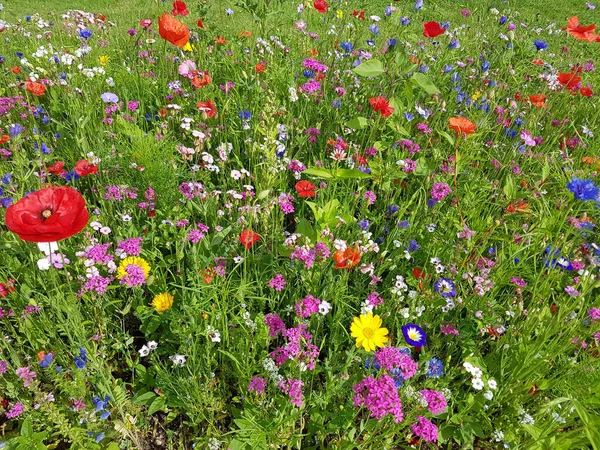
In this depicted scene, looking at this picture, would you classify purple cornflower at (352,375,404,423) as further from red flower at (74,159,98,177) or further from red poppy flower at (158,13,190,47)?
red poppy flower at (158,13,190,47)

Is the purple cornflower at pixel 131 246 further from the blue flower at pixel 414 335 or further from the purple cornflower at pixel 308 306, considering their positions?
the blue flower at pixel 414 335

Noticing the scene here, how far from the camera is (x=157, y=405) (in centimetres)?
177

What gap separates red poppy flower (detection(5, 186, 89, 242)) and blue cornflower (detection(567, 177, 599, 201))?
183cm

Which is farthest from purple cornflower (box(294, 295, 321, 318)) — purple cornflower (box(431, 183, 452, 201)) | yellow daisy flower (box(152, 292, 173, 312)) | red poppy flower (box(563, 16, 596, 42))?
red poppy flower (box(563, 16, 596, 42))

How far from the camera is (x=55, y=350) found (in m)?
1.78

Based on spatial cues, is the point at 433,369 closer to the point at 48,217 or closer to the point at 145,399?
the point at 145,399

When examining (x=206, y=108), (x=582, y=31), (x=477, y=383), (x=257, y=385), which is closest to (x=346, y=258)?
(x=257, y=385)

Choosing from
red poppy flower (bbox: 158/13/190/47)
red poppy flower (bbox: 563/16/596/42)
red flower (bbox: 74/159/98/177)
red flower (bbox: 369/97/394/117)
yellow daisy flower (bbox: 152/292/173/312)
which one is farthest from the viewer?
red poppy flower (bbox: 563/16/596/42)

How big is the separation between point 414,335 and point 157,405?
117 cm

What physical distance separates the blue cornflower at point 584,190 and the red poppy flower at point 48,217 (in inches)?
72.2

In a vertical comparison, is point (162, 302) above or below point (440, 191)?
below

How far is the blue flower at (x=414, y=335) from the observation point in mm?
1750

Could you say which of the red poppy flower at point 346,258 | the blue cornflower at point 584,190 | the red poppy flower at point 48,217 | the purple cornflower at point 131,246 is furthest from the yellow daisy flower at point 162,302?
the blue cornflower at point 584,190

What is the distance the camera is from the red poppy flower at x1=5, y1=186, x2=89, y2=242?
117cm
